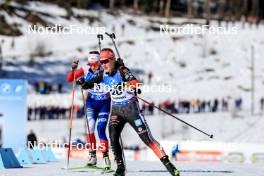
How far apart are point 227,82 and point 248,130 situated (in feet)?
64.1

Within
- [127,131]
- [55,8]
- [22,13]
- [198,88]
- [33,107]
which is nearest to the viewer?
[127,131]

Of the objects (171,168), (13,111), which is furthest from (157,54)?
(171,168)

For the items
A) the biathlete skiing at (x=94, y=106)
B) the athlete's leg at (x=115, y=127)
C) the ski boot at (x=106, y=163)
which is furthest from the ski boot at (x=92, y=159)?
the athlete's leg at (x=115, y=127)

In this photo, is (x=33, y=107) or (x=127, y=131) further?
(x=33, y=107)

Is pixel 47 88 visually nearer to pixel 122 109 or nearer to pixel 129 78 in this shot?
pixel 122 109

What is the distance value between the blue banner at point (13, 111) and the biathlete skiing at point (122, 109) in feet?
33.0

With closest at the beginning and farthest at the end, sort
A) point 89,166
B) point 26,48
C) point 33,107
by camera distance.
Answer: point 89,166 < point 33,107 < point 26,48

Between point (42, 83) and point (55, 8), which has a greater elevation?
→ point (55, 8)

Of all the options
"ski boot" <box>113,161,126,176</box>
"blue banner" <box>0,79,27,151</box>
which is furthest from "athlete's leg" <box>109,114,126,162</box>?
"blue banner" <box>0,79,27,151</box>

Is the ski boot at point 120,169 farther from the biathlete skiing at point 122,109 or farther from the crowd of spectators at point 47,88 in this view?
Answer: the crowd of spectators at point 47,88

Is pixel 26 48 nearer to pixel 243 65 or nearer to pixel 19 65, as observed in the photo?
pixel 19 65

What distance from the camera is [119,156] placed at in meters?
12.7

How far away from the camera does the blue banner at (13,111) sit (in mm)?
22578

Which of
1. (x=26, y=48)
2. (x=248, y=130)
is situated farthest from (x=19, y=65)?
(x=248, y=130)
